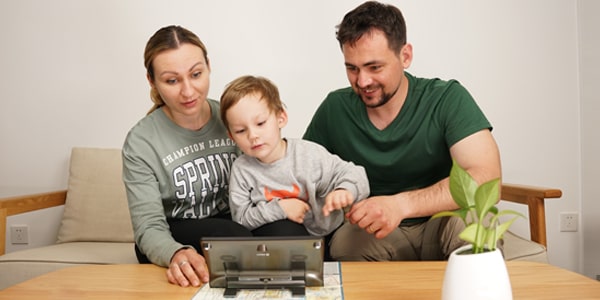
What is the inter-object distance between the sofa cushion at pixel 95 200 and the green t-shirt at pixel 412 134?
116 cm

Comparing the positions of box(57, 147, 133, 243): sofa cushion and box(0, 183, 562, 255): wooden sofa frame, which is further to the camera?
box(57, 147, 133, 243): sofa cushion

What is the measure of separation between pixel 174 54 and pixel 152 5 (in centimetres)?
125

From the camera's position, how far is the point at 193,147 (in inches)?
71.1

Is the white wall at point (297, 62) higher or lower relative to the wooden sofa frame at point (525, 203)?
higher

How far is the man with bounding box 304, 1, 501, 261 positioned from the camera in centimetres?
182

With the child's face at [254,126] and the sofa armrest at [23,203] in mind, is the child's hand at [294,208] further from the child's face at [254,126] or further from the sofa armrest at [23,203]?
the sofa armrest at [23,203]

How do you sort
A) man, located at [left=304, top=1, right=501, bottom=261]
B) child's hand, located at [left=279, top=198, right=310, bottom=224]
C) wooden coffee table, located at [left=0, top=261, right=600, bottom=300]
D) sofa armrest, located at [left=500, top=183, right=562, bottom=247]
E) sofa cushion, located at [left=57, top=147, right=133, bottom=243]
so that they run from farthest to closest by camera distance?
sofa cushion, located at [left=57, top=147, right=133, bottom=243], sofa armrest, located at [left=500, top=183, right=562, bottom=247], man, located at [left=304, top=1, right=501, bottom=261], child's hand, located at [left=279, top=198, right=310, bottom=224], wooden coffee table, located at [left=0, top=261, right=600, bottom=300]

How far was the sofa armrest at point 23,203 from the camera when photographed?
7.14 ft

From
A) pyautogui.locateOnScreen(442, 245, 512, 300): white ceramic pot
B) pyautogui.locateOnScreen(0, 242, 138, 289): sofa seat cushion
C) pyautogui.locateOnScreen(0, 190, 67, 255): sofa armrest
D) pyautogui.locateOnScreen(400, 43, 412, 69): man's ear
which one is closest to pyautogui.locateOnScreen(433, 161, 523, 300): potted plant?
pyautogui.locateOnScreen(442, 245, 512, 300): white ceramic pot

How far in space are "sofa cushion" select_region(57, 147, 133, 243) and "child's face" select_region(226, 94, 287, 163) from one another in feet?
3.83

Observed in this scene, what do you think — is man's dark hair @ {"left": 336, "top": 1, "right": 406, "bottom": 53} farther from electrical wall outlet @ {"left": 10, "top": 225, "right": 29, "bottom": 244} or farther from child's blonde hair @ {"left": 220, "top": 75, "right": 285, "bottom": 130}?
electrical wall outlet @ {"left": 10, "top": 225, "right": 29, "bottom": 244}

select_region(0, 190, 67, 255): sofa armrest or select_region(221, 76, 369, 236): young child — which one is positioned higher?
select_region(221, 76, 369, 236): young child

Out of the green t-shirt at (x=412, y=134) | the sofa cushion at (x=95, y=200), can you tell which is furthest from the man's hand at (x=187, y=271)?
the sofa cushion at (x=95, y=200)

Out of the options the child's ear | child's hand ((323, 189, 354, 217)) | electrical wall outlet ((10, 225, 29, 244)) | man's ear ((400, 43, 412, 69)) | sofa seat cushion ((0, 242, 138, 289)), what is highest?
man's ear ((400, 43, 412, 69))
